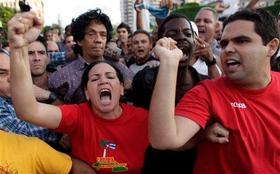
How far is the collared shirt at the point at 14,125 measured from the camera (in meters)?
2.62

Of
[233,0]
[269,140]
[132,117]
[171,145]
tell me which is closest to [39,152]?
[132,117]

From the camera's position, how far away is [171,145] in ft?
6.11

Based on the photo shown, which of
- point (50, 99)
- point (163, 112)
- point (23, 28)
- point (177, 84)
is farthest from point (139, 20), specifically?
point (163, 112)

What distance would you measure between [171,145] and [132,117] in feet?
2.81

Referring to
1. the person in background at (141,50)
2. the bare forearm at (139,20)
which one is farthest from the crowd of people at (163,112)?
the bare forearm at (139,20)

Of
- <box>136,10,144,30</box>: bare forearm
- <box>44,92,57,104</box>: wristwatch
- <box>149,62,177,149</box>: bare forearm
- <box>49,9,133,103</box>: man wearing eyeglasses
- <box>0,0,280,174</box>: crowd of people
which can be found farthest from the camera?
<box>136,10,144,30</box>: bare forearm

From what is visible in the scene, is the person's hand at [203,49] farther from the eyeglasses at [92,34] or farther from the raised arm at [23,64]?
the raised arm at [23,64]

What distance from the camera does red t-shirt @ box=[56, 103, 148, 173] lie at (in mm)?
A: 2510

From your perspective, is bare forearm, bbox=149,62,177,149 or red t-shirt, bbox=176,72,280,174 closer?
bare forearm, bbox=149,62,177,149

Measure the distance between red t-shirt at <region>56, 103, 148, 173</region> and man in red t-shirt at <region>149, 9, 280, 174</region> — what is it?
494 mm

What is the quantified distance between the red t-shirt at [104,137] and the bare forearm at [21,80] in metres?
0.35

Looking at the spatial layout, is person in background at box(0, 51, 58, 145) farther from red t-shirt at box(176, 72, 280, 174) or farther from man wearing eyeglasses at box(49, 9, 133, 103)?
red t-shirt at box(176, 72, 280, 174)

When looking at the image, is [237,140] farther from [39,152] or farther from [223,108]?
[39,152]

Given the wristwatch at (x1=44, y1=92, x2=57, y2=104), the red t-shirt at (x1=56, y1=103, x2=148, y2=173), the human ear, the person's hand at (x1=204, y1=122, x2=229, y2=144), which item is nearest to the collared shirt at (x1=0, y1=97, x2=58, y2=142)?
the red t-shirt at (x1=56, y1=103, x2=148, y2=173)
